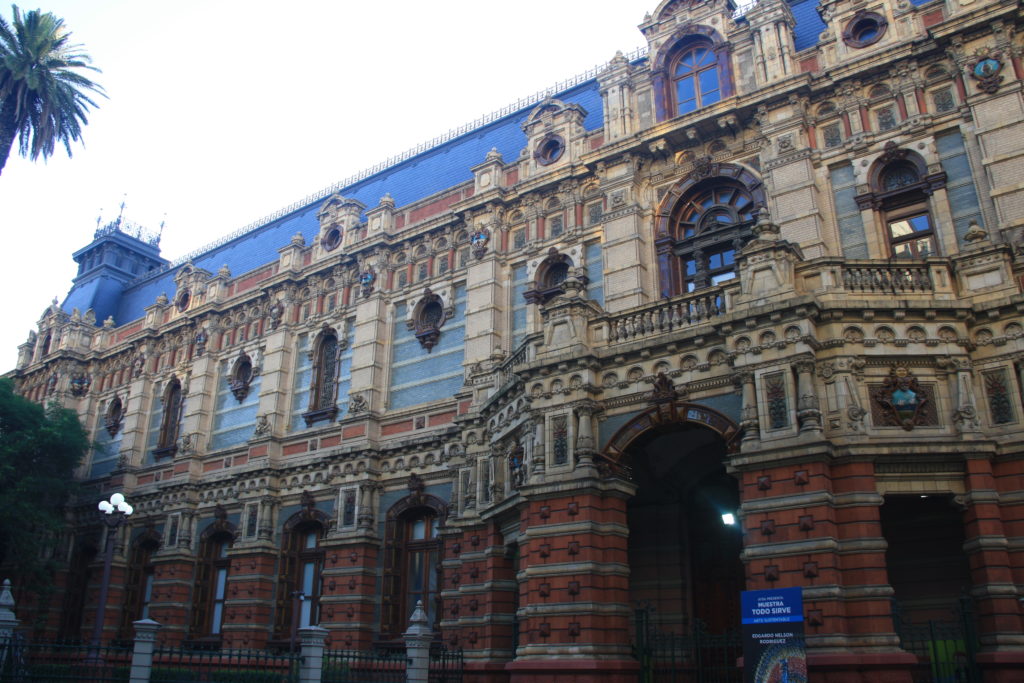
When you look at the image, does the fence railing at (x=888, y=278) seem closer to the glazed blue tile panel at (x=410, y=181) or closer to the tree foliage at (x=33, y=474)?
the glazed blue tile panel at (x=410, y=181)

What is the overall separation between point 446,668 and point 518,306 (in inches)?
428

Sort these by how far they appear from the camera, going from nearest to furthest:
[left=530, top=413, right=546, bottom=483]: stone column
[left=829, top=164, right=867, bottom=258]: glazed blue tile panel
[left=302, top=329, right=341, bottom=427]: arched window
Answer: [left=530, top=413, right=546, bottom=483]: stone column, [left=829, top=164, right=867, bottom=258]: glazed blue tile panel, [left=302, top=329, right=341, bottom=427]: arched window

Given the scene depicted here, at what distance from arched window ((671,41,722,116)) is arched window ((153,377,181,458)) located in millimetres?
24426

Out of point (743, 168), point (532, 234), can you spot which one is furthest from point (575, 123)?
point (743, 168)

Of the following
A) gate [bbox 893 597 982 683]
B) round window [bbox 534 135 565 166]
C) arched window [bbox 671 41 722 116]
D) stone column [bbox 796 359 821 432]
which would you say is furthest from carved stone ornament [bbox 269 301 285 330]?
gate [bbox 893 597 982 683]

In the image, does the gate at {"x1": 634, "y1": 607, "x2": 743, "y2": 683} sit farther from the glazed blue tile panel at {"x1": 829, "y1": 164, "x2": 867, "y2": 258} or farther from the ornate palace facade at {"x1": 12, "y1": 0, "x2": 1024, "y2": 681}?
the glazed blue tile panel at {"x1": 829, "y1": 164, "x2": 867, "y2": 258}

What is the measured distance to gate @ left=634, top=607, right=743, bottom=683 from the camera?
50.6 ft

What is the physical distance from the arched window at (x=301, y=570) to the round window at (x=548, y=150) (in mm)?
13519

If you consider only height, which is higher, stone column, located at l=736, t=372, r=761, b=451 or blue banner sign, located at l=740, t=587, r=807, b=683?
stone column, located at l=736, t=372, r=761, b=451

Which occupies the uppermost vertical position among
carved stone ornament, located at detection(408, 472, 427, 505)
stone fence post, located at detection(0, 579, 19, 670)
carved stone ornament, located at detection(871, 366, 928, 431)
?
carved stone ornament, located at detection(408, 472, 427, 505)

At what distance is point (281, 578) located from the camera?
94.8ft

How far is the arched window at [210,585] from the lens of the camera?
1218 inches

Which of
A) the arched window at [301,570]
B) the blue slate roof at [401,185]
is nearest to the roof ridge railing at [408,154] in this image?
the blue slate roof at [401,185]

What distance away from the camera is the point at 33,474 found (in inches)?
1378
